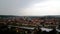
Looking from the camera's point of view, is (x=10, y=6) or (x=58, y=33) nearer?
(x=58, y=33)

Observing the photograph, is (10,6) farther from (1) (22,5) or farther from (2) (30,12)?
(2) (30,12)

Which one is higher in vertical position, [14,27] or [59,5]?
[59,5]

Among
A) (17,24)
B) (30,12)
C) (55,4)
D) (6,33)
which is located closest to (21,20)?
(17,24)

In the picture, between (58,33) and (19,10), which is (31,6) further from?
(58,33)

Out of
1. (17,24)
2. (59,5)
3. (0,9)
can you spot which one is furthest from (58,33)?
(0,9)

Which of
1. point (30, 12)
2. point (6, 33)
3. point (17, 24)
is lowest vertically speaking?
Answer: point (6, 33)

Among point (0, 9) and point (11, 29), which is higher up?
point (0, 9)

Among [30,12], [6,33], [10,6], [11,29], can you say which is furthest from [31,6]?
[6,33]

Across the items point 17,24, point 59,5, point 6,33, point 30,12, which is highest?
point 59,5

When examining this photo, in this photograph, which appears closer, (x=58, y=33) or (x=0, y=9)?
(x=58, y=33)
